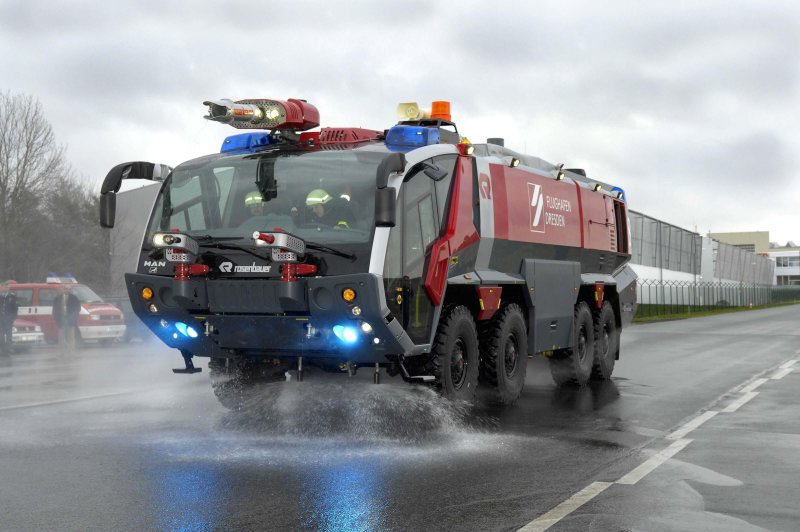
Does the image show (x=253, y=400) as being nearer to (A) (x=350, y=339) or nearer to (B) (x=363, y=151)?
(A) (x=350, y=339)

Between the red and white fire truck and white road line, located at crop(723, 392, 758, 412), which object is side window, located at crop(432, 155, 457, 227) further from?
the red and white fire truck

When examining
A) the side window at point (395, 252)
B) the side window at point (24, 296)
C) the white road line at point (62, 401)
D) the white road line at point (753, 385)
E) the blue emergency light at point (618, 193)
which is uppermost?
the blue emergency light at point (618, 193)

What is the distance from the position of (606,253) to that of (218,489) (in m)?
9.03

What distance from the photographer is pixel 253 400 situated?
10.2m

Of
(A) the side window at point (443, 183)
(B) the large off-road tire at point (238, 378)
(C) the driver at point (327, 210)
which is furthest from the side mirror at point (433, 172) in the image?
(B) the large off-road tire at point (238, 378)

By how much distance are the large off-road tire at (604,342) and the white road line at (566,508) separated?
24.1ft

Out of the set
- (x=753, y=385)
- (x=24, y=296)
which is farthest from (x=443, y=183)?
(x=24, y=296)

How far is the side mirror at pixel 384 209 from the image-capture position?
7977mm

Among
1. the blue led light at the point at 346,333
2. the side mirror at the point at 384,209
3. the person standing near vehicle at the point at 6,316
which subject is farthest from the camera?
the person standing near vehicle at the point at 6,316

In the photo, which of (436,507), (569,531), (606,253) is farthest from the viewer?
(606,253)

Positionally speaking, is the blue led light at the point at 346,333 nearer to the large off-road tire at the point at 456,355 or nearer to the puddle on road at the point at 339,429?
the puddle on road at the point at 339,429

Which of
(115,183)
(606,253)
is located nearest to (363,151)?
(115,183)

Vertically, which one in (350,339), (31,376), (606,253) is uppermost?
(606,253)

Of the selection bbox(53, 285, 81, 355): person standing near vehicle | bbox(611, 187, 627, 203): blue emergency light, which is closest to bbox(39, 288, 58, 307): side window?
bbox(53, 285, 81, 355): person standing near vehicle
